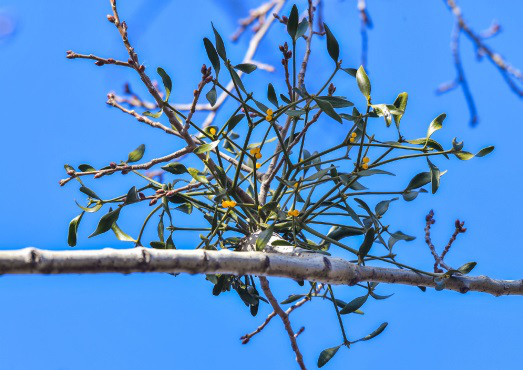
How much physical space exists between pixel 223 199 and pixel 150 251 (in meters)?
0.33

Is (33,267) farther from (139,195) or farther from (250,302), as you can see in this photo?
(250,302)

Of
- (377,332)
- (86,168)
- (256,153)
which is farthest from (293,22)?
(377,332)

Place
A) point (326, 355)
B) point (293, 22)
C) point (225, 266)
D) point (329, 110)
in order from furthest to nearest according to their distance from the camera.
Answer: point (326, 355) < point (293, 22) < point (329, 110) < point (225, 266)

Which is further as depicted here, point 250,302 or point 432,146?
point 250,302

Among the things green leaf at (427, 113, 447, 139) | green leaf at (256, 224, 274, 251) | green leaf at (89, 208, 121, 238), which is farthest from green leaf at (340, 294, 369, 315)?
green leaf at (89, 208, 121, 238)

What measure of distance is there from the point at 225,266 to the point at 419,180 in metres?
0.47

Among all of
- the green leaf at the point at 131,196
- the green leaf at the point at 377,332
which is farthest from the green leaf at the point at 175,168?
the green leaf at the point at 377,332

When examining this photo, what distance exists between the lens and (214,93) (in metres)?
1.05

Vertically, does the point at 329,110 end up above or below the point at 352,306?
above

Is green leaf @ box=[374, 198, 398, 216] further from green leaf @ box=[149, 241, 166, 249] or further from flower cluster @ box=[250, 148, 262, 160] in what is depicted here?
green leaf @ box=[149, 241, 166, 249]

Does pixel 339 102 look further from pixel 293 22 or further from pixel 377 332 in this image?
pixel 377 332

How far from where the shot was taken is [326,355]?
1.14m

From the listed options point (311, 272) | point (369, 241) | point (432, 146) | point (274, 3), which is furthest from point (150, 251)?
point (274, 3)

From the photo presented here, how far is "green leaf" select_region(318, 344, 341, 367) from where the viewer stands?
113 cm
